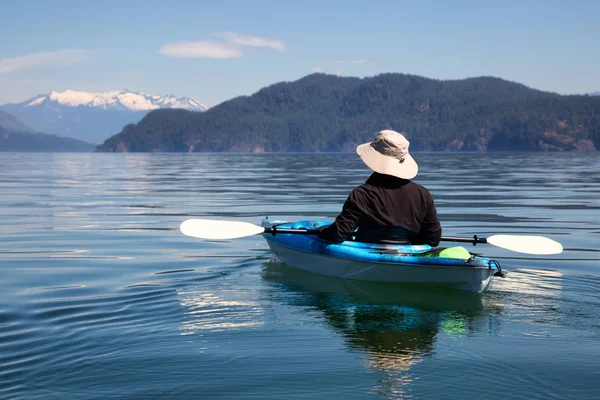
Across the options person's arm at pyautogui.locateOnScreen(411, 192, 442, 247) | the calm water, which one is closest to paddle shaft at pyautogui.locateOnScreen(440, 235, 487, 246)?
person's arm at pyautogui.locateOnScreen(411, 192, 442, 247)

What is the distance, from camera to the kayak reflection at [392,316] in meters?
7.10

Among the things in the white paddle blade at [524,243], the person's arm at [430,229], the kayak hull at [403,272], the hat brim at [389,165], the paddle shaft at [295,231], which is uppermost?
the hat brim at [389,165]

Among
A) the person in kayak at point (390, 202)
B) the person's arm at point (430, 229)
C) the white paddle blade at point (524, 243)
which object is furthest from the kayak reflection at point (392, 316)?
the white paddle blade at point (524, 243)

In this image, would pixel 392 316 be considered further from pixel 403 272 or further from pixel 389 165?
pixel 389 165

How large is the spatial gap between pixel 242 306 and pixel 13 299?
311 cm

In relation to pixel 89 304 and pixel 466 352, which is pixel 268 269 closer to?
pixel 89 304

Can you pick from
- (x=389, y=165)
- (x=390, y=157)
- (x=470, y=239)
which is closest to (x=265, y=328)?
(x=389, y=165)

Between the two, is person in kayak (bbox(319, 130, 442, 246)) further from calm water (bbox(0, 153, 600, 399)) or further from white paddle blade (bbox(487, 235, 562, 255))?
white paddle blade (bbox(487, 235, 562, 255))

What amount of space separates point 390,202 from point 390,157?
58 cm

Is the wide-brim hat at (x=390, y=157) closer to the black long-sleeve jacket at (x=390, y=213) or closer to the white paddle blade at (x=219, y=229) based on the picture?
the black long-sleeve jacket at (x=390, y=213)

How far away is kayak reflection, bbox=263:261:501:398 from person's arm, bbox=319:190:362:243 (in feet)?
2.48

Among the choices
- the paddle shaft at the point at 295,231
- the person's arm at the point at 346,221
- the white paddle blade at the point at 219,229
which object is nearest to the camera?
the person's arm at the point at 346,221

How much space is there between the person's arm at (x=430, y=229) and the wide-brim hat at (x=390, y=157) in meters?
0.57

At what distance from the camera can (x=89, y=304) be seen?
973 centimetres
